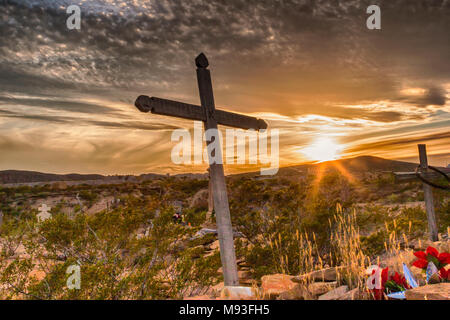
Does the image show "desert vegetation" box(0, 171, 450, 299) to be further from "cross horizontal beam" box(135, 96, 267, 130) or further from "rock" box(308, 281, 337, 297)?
"cross horizontal beam" box(135, 96, 267, 130)

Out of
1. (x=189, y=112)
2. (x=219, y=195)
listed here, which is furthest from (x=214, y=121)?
(x=219, y=195)

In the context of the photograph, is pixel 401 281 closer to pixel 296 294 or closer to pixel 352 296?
pixel 352 296

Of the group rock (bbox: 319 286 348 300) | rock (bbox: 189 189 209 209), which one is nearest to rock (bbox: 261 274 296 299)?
rock (bbox: 319 286 348 300)

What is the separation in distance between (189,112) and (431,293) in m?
3.32

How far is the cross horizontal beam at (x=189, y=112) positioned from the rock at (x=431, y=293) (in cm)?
317

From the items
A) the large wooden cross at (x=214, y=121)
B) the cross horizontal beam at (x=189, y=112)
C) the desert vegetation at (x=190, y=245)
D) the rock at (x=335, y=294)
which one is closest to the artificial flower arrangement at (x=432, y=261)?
the desert vegetation at (x=190, y=245)

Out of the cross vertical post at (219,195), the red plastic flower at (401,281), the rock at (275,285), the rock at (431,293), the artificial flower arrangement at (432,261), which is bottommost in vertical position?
the rock at (275,285)

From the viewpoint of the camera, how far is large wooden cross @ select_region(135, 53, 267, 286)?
Answer: 14.0 ft

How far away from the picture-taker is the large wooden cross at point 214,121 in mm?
4275

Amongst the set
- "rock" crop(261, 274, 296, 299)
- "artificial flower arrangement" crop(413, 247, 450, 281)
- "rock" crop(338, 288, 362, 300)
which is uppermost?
"artificial flower arrangement" crop(413, 247, 450, 281)

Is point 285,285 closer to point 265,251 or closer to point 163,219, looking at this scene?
Result: point 163,219

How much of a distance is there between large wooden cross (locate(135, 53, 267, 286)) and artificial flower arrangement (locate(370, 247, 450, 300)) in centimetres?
183

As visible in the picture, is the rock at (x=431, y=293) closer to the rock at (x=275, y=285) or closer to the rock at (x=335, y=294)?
the rock at (x=335, y=294)
